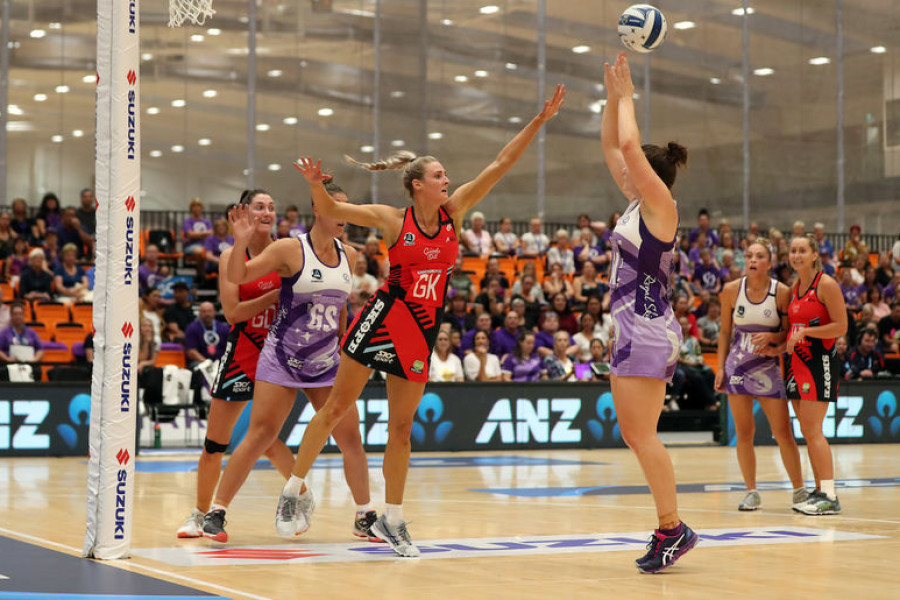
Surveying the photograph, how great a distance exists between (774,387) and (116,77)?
5.71 m

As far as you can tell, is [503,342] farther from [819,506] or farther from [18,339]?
[819,506]

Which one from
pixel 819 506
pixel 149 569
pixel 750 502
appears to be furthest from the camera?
pixel 750 502

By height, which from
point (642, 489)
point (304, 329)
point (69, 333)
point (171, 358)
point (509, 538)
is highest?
point (304, 329)

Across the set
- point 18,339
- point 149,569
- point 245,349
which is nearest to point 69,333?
point 18,339

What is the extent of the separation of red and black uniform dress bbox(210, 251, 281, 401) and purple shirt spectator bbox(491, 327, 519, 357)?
11.3 m

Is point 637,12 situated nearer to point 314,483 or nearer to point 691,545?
point 691,545

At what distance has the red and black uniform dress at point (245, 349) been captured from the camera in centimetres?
766

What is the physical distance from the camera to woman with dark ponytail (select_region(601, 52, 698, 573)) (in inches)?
250

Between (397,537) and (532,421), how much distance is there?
10.8 metres

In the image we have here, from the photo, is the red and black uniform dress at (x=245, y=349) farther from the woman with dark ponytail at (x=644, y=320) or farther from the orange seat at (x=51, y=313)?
the orange seat at (x=51, y=313)

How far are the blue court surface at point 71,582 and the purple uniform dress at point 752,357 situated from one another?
548cm

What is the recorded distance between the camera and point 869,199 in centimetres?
3103

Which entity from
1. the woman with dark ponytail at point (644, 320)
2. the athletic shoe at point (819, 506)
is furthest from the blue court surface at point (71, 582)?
the athletic shoe at point (819, 506)

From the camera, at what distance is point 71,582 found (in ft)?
18.6
